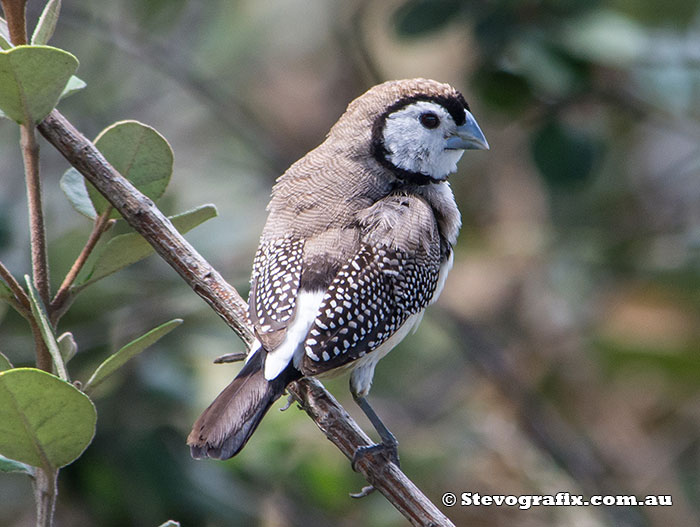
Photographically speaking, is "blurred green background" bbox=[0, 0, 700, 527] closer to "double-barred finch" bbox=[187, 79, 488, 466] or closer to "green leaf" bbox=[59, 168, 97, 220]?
"double-barred finch" bbox=[187, 79, 488, 466]

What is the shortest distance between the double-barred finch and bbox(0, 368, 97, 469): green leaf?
20.9 inches

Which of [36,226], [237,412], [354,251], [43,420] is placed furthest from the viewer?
[354,251]

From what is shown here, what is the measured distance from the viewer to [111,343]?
3.83 metres

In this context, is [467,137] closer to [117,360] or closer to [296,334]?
[296,334]

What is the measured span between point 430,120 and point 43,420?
2.19m

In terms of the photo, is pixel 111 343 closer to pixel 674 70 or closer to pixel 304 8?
pixel 674 70

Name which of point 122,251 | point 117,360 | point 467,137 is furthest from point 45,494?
point 467,137

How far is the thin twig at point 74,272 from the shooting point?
6.42ft

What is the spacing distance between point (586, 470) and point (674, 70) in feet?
7.51

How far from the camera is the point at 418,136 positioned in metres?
3.56

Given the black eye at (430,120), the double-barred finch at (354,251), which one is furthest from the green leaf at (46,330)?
the black eye at (430,120)

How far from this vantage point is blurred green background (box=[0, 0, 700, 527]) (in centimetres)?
392

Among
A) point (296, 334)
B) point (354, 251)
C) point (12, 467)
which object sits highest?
point (354, 251)

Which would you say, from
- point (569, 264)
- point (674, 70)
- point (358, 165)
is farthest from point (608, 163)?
point (358, 165)
